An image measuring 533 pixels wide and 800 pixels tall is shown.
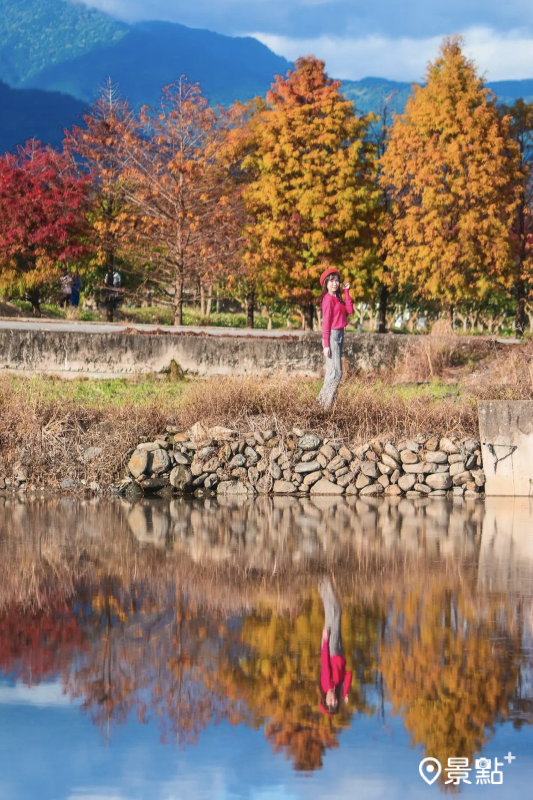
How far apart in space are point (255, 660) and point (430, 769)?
1.86m

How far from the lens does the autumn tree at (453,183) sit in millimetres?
37125

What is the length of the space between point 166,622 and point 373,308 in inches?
1880

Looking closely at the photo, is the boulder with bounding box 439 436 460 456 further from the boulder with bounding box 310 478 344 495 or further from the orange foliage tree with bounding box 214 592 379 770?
the orange foliage tree with bounding box 214 592 379 770

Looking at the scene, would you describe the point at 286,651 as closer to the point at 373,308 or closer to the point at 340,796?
the point at 340,796

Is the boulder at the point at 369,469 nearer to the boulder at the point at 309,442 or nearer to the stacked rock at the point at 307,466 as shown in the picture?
the stacked rock at the point at 307,466

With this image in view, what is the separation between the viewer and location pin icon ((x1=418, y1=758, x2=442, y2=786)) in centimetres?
564

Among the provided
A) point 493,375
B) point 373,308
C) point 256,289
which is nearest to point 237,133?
point 256,289

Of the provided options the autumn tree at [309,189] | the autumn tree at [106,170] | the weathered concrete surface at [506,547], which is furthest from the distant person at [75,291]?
the weathered concrete surface at [506,547]

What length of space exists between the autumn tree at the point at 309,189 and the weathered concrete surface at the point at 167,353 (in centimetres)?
1588

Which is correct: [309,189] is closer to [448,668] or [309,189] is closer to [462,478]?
[462,478]

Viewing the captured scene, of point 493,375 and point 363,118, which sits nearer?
point 493,375

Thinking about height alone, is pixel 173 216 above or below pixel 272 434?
above

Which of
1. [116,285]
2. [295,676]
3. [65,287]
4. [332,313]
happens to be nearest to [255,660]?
[295,676]

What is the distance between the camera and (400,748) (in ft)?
19.6
